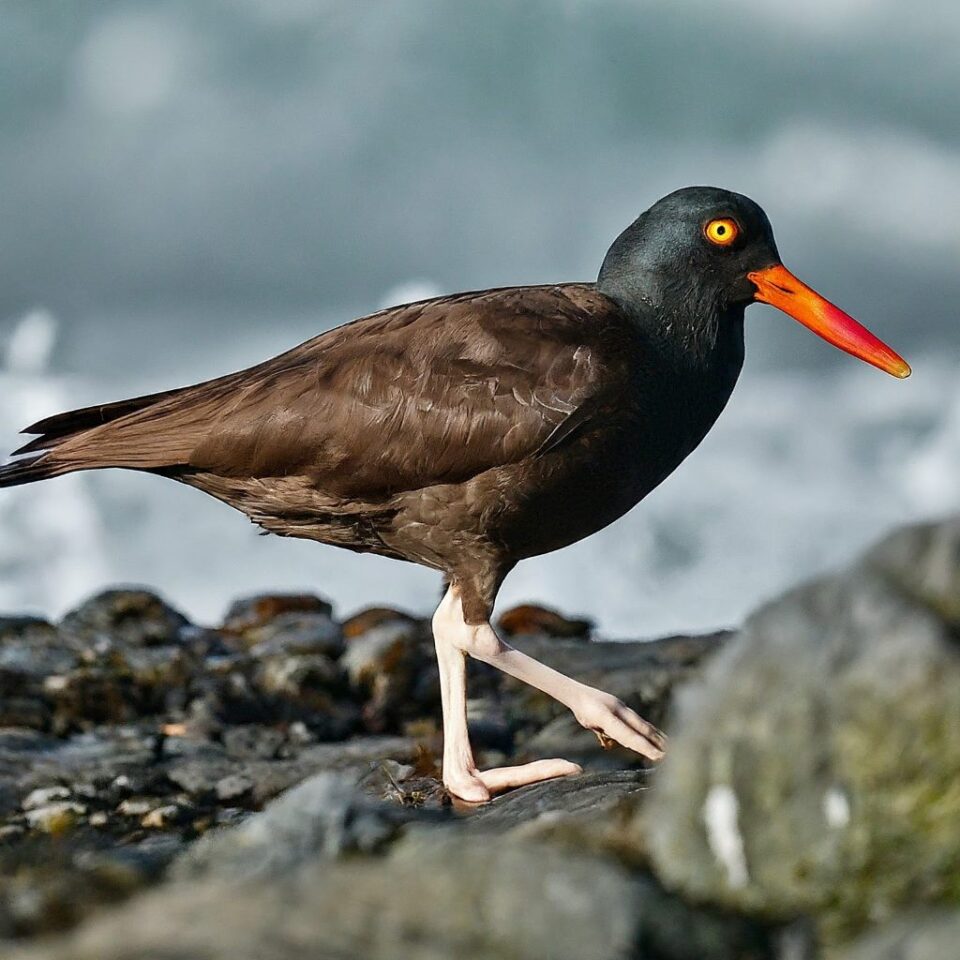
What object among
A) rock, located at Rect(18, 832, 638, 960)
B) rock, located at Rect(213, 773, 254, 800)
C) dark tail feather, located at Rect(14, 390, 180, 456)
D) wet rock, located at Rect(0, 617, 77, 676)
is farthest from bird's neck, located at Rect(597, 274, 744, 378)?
wet rock, located at Rect(0, 617, 77, 676)

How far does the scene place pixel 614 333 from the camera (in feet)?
16.5

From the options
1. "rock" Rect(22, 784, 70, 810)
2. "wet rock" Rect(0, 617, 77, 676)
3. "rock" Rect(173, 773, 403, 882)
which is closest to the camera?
"rock" Rect(173, 773, 403, 882)

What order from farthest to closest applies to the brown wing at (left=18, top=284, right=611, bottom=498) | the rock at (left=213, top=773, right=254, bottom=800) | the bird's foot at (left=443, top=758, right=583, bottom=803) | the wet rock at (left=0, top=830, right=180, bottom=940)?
the rock at (left=213, top=773, right=254, bottom=800) < the brown wing at (left=18, top=284, right=611, bottom=498) < the bird's foot at (left=443, top=758, right=583, bottom=803) < the wet rock at (left=0, top=830, right=180, bottom=940)

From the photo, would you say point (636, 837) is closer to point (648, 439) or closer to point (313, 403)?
point (648, 439)

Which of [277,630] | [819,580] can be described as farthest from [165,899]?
[277,630]

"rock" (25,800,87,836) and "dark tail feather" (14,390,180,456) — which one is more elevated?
"dark tail feather" (14,390,180,456)

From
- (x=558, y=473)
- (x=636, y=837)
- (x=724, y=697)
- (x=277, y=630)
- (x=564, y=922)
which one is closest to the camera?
(x=564, y=922)

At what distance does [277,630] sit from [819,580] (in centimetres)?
747

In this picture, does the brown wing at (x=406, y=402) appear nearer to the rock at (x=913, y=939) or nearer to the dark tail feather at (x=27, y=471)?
the dark tail feather at (x=27, y=471)

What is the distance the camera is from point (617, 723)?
4.80 meters

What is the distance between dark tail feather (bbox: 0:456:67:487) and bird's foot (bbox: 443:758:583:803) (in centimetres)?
210

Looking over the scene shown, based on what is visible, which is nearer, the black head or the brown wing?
the brown wing

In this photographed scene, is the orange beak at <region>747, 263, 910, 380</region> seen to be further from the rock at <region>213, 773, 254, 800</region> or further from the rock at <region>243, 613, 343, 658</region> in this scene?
the rock at <region>243, 613, 343, 658</region>

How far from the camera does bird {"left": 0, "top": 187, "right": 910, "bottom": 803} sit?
190 inches
